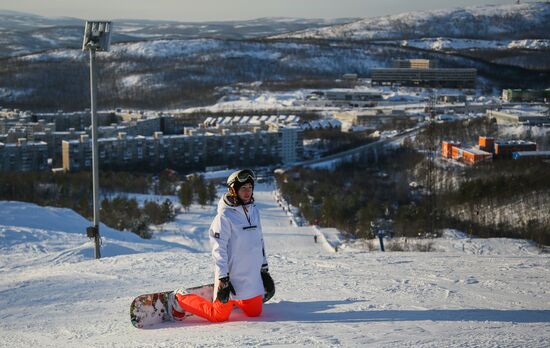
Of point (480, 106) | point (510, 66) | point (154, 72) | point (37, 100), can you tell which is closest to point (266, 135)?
point (480, 106)

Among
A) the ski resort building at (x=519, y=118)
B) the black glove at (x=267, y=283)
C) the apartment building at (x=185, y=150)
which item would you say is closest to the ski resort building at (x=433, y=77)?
the ski resort building at (x=519, y=118)

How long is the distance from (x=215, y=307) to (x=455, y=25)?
92.3m

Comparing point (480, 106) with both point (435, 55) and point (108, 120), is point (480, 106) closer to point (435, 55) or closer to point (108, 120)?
point (108, 120)

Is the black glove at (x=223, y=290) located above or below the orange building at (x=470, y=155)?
above

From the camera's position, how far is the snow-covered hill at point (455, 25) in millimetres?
79438

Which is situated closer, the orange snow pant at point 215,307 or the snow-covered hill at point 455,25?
the orange snow pant at point 215,307

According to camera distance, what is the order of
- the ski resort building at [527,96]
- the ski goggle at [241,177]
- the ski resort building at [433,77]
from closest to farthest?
the ski goggle at [241,177] < the ski resort building at [527,96] < the ski resort building at [433,77]

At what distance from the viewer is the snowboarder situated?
296cm

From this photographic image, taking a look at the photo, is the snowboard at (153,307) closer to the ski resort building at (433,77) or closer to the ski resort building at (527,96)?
the ski resort building at (527,96)

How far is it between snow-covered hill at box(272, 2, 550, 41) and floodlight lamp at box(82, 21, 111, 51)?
72743 millimetres

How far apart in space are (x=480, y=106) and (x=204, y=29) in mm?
100057

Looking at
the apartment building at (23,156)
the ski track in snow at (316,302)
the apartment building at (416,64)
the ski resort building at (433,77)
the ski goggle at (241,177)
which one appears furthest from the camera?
the apartment building at (416,64)

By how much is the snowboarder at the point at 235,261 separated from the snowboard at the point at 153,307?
32mm

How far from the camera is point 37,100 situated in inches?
1906
